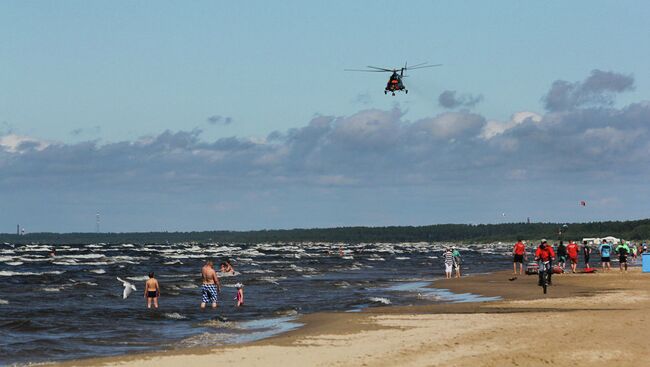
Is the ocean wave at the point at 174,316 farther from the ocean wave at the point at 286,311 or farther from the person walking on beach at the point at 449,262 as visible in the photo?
the person walking on beach at the point at 449,262

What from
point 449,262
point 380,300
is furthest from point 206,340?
point 449,262

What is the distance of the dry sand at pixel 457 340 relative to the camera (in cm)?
1650

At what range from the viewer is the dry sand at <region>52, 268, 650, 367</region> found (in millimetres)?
16500

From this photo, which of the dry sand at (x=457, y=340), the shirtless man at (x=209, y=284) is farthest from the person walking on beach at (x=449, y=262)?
the dry sand at (x=457, y=340)

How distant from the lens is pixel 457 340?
19031mm

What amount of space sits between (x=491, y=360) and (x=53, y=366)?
799 cm

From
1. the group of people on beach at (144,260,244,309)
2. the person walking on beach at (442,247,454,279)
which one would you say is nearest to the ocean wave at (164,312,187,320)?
the group of people on beach at (144,260,244,309)

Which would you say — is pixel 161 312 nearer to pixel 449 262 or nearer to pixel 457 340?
pixel 457 340

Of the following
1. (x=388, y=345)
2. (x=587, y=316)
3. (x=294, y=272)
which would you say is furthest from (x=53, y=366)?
(x=294, y=272)

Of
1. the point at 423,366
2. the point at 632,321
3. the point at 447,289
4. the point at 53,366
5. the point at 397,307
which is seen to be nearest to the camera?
the point at 423,366

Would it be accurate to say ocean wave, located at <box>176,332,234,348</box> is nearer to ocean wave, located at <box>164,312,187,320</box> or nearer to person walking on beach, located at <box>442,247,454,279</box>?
ocean wave, located at <box>164,312,187,320</box>

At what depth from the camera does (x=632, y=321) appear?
21016 millimetres

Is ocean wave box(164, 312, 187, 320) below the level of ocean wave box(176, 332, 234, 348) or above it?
above

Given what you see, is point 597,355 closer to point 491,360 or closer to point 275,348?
point 491,360
